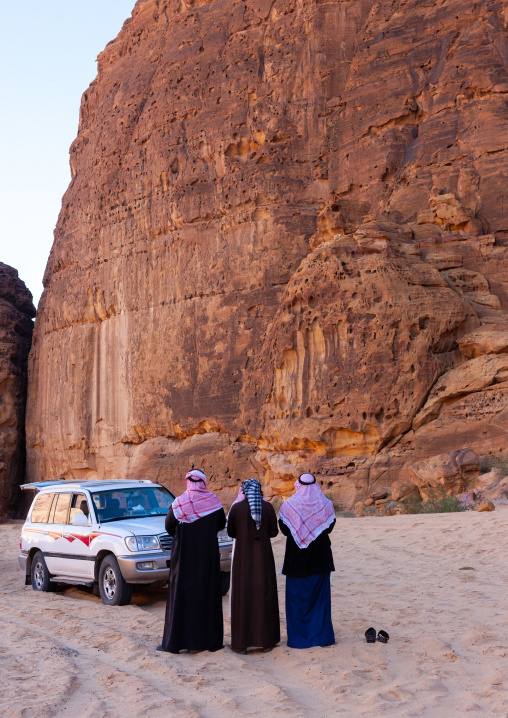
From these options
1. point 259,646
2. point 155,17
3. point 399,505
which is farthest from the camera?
point 155,17

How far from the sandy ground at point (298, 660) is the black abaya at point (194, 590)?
21cm

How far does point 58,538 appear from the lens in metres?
11.2

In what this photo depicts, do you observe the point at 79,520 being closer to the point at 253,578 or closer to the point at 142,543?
the point at 142,543

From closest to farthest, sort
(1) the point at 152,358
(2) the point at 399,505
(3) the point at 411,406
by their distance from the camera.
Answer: (2) the point at 399,505 → (3) the point at 411,406 → (1) the point at 152,358

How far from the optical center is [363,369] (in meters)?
19.9

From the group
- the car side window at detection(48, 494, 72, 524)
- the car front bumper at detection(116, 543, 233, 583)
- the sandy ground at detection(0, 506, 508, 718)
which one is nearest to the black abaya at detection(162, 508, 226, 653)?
the sandy ground at detection(0, 506, 508, 718)

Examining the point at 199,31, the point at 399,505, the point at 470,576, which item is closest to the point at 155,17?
the point at 199,31

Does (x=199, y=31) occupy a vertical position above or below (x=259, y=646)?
above

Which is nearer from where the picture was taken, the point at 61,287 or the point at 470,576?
the point at 470,576

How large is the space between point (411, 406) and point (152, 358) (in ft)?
39.6

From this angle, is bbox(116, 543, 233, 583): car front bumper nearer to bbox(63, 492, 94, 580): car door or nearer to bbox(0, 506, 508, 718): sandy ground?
bbox(0, 506, 508, 718): sandy ground

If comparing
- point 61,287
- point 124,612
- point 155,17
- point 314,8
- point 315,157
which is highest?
point 155,17

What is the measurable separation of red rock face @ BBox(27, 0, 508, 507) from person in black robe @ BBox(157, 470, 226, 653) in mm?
11715

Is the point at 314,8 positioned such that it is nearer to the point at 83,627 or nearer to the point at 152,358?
the point at 152,358
